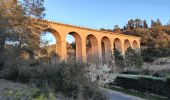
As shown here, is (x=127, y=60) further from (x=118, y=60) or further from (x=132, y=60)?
(x=118, y=60)

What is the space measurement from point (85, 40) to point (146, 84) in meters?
36.4

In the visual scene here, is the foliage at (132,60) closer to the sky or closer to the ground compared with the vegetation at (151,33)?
closer to the ground

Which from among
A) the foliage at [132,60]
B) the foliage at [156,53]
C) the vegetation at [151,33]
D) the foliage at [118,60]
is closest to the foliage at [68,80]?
the foliage at [118,60]

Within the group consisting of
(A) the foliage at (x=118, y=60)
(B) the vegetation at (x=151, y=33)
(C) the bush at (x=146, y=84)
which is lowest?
(C) the bush at (x=146, y=84)

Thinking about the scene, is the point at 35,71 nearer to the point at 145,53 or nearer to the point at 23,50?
the point at 23,50

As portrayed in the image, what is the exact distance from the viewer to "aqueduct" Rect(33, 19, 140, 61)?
47.6m

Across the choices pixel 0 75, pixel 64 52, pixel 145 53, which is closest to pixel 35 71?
pixel 0 75

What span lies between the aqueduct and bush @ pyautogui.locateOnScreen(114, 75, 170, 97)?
18.3 meters

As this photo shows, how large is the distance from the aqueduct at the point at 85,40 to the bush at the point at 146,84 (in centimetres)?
1833

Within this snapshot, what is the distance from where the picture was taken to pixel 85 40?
5488cm

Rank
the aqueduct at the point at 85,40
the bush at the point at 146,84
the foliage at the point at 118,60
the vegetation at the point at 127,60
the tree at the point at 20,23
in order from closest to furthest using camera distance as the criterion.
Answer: the tree at the point at 20,23 < the bush at the point at 146,84 < the foliage at the point at 118,60 < the vegetation at the point at 127,60 < the aqueduct at the point at 85,40

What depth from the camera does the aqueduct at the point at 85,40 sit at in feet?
156

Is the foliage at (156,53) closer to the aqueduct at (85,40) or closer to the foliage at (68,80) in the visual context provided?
the aqueduct at (85,40)

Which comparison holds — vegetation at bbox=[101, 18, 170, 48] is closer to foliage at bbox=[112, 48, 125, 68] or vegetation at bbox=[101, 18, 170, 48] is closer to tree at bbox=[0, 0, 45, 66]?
foliage at bbox=[112, 48, 125, 68]
